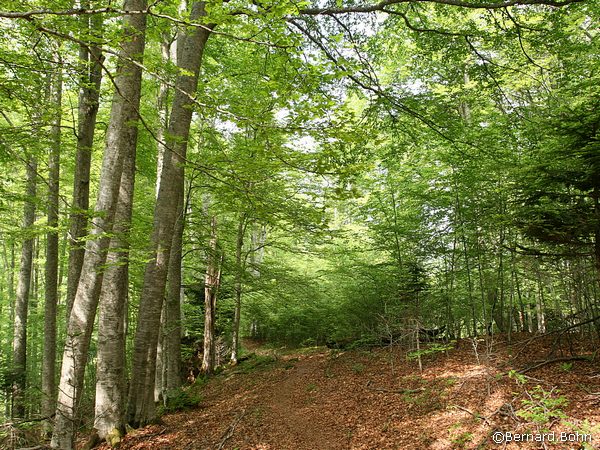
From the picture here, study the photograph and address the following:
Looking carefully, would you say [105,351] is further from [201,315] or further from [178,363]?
[201,315]

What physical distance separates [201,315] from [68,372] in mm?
8971

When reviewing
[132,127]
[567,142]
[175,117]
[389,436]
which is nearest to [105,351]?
[132,127]

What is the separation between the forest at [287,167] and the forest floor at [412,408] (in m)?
0.14

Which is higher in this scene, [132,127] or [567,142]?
[132,127]

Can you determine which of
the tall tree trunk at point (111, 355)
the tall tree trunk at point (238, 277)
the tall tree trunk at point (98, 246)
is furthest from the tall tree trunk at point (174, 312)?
the tall tree trunk at point (98, 246)

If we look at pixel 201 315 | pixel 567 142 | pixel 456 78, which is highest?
pixel 456 78

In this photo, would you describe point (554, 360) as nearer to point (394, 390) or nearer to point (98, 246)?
point (394, 390)

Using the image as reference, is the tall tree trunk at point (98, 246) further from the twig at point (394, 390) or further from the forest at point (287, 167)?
the twig at point (394, 390)

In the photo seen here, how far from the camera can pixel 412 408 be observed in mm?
6219

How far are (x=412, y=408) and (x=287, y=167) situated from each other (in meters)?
4.65

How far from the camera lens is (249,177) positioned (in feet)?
15.0

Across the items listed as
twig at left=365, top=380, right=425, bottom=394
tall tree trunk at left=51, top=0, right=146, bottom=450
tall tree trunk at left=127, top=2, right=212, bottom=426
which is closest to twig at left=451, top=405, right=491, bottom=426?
twig at left=365, top=380, right=425, bottom=394

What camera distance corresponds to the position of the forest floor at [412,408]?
15.1 ft

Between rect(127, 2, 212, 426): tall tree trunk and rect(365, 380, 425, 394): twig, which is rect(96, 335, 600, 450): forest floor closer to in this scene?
rect(365, 380, 425, 394): twig
